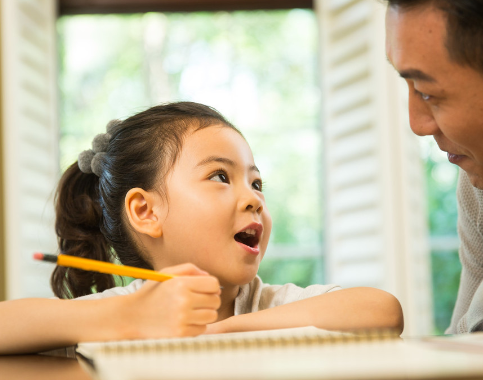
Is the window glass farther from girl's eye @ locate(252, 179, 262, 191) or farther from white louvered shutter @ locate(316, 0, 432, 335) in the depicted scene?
girl's eye @ locate(252, 179, 262, 191)

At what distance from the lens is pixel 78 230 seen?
1412 mm

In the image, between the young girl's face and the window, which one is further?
the window

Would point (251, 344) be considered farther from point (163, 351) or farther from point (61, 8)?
point (61, 8)

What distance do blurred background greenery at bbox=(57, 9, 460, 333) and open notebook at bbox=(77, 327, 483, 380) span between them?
9.11ft

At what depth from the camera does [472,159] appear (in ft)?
3.39

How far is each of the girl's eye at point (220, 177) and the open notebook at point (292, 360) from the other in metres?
0.62

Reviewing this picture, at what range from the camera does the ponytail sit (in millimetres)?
1400

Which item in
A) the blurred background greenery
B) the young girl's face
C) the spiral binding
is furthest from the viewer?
the blurred background greenery

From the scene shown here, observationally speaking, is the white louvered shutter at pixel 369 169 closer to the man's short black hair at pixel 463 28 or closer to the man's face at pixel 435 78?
the man's face at pixel 435 78

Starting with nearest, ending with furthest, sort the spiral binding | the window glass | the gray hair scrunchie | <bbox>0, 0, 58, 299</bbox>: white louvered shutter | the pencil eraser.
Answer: the spiral binding < the pencil eraser < the gray hair scrunchie < <bbox>0, 0, 58, 299</bbox>: white louvered shutter < the window glass

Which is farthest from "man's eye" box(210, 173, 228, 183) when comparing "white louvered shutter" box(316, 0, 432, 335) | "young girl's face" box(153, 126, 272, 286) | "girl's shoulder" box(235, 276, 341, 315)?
"white louvered shutter" box(316, 0, 432, 335)

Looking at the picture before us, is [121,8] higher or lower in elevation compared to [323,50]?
higher

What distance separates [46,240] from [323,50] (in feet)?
5.24

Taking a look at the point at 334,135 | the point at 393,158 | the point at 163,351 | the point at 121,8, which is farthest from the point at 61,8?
the point at 163,351
